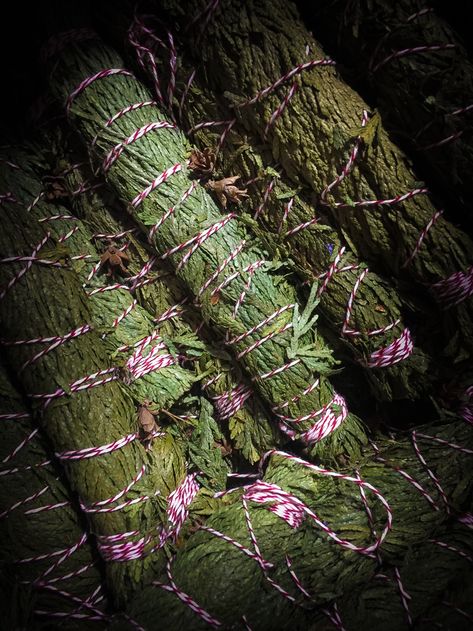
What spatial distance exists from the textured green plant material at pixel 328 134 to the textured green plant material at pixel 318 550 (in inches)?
15.0

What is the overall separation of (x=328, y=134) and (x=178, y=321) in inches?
29.6

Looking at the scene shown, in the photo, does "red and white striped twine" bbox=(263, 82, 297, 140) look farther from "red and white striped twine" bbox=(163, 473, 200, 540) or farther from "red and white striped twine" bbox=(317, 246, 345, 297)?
"red and white striped twine" bbox=(163, 473, 200, 540)

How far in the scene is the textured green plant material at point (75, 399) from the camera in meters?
1.26

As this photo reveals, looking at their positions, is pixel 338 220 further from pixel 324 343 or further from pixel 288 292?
pixel 324 343

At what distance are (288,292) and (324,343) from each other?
21cm

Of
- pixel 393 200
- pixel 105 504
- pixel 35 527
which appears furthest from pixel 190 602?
pixel 393 200

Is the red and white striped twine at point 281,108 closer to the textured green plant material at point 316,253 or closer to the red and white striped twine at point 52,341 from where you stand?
the textured green plant material at point 316,253

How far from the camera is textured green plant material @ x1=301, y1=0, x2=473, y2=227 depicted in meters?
1.13

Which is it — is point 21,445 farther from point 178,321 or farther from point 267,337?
point 267,337

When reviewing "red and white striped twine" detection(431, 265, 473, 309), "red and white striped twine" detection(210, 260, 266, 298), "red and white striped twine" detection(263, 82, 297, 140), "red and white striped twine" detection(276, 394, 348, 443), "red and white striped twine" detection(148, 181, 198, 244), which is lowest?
"red and white striped twine" detection(276, 394, 348, 443)

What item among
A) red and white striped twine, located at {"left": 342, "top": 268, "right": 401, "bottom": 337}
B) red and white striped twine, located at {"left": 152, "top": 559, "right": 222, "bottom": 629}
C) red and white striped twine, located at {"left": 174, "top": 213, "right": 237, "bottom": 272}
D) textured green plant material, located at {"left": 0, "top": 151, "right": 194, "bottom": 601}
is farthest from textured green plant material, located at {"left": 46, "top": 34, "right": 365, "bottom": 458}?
red and white striped twine, located at {"left": 152, "top": 559, "right": 222, "bottom": 629}

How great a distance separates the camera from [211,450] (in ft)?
4.72

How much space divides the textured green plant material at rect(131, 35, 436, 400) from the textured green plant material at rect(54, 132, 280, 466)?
36 centimetres

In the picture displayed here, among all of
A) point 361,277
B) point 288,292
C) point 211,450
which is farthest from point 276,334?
point 211,450
